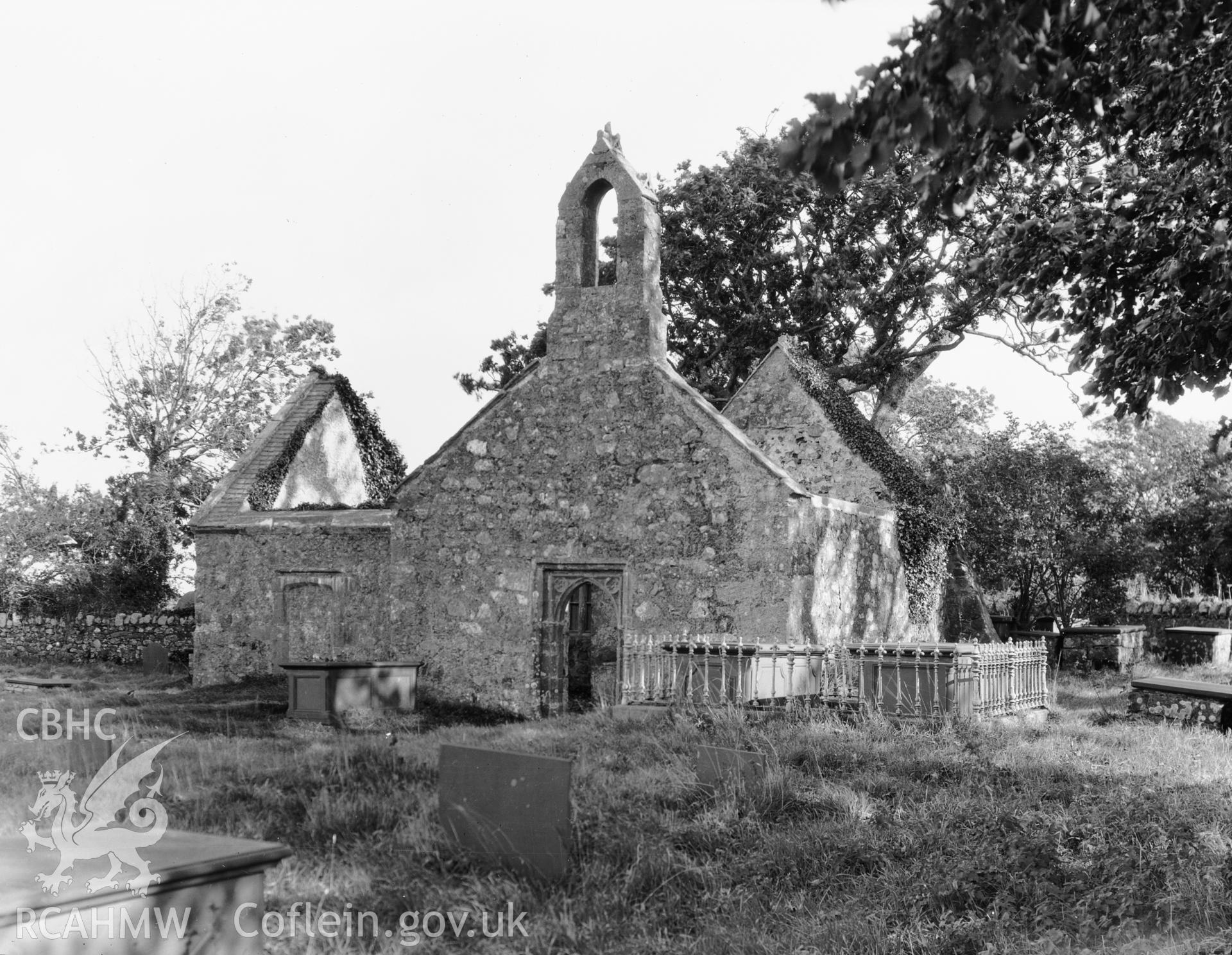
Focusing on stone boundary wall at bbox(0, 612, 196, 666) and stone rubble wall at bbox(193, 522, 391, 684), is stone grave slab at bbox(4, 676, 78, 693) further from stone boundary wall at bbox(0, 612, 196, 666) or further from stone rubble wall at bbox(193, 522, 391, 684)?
stone boundary wall at bbox(0, 612, 196, 666)

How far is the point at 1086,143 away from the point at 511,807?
1008 centimetres

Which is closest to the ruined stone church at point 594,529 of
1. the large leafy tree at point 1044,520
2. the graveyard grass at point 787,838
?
the graveyard grass at point 787,838

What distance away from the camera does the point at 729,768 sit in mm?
9109

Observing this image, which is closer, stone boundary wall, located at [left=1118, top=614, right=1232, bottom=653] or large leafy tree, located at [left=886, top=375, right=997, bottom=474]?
stone boundary wall, located at [left=1118, top=614, right=1232, bottom=653]

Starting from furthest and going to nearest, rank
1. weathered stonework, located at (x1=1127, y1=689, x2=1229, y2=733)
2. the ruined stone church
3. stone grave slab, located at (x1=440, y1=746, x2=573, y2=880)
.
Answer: the ruined stone church < weathered stonework, located at (x1=1127, y1=689, x2=1229, y2=733) < stone grave slab, located at (x1=440, y1=746, x2=573, y2=880)

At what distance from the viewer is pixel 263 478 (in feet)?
75.9

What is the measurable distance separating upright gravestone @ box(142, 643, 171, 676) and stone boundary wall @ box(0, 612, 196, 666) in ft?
1.93

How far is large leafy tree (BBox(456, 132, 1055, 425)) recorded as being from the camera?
30812 millimetres

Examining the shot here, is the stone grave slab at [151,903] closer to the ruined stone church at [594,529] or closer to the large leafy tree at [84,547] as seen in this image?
the ruined stone church at [594,529]

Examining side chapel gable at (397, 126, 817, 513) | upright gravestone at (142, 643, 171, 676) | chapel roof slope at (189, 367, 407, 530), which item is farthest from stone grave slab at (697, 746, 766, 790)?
upright gravestone at (142, 643, 171, 676)

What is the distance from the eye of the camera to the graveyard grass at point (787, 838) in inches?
259

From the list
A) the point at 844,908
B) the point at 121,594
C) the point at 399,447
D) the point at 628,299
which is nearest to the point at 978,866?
the point at 844,908

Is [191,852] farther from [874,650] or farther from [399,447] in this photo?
[399,447]

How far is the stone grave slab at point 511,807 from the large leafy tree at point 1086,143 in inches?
167
